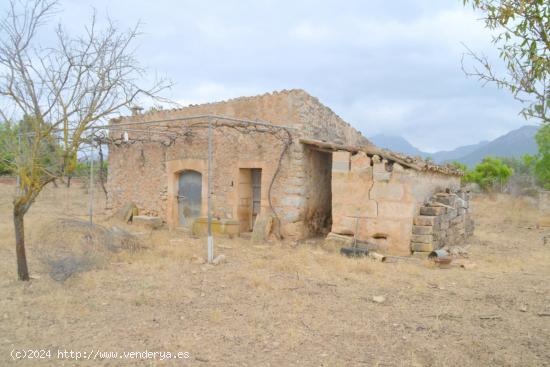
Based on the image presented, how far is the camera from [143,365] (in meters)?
3.29

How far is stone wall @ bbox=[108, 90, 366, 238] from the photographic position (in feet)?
29.6

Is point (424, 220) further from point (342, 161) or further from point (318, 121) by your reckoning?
point (318, 121)

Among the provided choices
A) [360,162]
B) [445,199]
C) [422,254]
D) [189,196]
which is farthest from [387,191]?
[189,196]

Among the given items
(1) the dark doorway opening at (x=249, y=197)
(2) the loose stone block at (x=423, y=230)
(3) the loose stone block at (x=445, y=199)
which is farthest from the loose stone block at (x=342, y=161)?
(3) the loose stone block at (x=445, y=199)

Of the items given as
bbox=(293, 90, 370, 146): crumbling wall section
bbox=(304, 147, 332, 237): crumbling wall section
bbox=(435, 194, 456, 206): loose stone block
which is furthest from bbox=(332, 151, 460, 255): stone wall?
bbox=(293, 90, 370, 146): crumbling wall section

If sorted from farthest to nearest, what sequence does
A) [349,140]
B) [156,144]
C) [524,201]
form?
1. [524,201]
2. [349,140]
3. [156,144]

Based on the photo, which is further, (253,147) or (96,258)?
(253,147)

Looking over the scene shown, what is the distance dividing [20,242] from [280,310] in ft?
11.9

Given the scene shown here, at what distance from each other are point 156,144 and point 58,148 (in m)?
5.71

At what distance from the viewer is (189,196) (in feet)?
35.3

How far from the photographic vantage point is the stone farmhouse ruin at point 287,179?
8.03 m

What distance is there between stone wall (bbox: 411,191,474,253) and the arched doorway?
547 cm

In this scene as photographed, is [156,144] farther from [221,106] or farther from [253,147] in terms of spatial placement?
[253,147]

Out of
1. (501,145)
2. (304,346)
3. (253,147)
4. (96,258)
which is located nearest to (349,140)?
(253,147)
